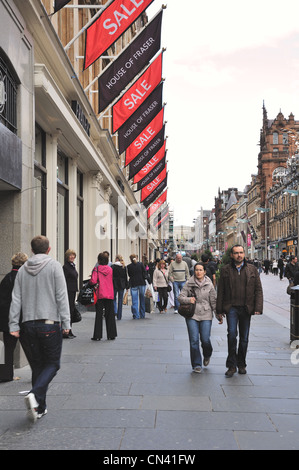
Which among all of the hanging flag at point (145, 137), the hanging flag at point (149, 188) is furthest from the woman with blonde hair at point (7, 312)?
the hanging flag at point (149, 188)

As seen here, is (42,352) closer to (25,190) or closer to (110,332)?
(25,190)

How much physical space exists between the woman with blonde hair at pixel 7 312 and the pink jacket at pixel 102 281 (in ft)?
12.7

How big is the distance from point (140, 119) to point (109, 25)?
5.15 m

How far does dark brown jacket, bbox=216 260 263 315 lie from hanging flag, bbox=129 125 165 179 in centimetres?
1247

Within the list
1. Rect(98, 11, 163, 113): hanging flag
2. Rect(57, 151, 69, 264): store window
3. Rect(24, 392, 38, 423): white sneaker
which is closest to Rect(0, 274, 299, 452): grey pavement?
Rect(24, 392, 38, 423): white sneaker

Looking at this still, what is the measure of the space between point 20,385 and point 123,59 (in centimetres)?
902

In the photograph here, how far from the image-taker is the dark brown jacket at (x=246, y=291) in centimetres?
723

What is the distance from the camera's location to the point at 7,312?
6520 mm

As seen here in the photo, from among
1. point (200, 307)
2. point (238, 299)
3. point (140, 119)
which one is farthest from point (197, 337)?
point (140, 119)

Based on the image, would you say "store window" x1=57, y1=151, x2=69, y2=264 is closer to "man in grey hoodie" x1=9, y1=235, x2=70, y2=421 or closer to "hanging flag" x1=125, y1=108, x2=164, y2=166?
"hanging flag" x1=125, y1=108, x2=164, y2=166

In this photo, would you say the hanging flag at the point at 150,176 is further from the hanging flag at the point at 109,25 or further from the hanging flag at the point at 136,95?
the hanging flag at the point at 109,25

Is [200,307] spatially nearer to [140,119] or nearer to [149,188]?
[140,119]

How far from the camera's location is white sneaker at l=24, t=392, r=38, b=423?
4.90m
